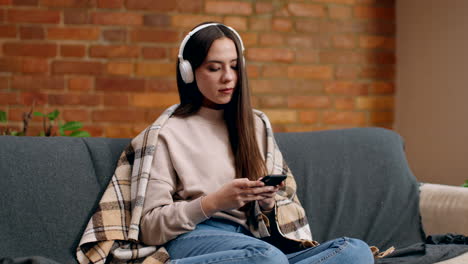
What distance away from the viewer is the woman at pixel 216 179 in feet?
5.74

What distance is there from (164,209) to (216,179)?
0.21 meters

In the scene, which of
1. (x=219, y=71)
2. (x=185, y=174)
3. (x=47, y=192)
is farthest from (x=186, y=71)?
(x=47, y=192)

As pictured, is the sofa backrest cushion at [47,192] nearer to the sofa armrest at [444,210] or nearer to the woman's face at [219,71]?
the woman's face at [219,71]

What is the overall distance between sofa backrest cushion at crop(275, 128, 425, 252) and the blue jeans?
21.0 inches

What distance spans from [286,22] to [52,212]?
189 centimetres

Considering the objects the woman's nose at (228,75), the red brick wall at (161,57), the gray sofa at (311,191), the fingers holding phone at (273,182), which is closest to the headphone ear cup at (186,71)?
the woman's nose at (228,75)

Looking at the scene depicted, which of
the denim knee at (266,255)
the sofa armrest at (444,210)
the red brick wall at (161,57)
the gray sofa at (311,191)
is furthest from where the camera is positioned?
the red brick wall at (161,57)

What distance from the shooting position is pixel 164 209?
181cm

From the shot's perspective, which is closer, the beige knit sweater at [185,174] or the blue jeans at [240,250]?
the blue jeans at [240,250]

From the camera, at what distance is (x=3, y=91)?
10.2 feet

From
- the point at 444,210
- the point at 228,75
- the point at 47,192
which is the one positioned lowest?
the point at 444,210

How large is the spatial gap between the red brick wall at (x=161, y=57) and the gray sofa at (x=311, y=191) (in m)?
0.88

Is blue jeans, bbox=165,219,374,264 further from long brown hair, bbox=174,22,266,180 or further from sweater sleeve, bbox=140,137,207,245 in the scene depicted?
long brown hair, bbox=174,22,266,180

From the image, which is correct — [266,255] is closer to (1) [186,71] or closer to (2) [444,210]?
(1) [186,71]
